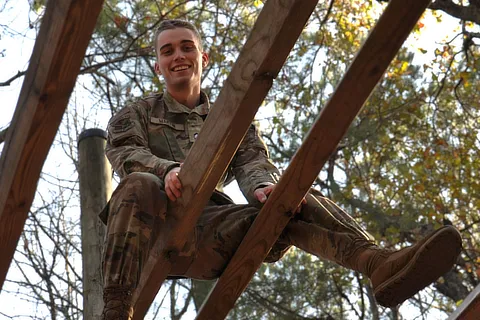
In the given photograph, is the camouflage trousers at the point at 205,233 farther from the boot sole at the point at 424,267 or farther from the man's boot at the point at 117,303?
Result: the boot sole at the point at 424,267

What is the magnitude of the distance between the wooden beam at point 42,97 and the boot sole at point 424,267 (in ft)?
4.26

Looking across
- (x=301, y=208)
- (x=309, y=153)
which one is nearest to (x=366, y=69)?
(x=309, y=153)

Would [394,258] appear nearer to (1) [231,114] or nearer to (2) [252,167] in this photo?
(1) [231,114]

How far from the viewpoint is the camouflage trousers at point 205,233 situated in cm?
330

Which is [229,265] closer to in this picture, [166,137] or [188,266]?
[188,266]

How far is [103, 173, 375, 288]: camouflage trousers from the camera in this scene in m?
3.30

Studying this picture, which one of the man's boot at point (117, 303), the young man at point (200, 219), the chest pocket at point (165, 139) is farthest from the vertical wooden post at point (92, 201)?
the man's boot at point (117, 303)

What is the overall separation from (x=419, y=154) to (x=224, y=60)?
2.77 m

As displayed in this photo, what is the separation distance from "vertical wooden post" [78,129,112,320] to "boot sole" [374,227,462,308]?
188cm

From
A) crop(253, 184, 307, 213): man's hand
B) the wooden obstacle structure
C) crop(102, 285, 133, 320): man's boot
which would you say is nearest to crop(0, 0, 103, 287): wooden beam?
the wooden obstacle structure

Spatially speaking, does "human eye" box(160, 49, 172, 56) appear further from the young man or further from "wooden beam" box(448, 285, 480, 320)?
"wooden beam" box(448, 285, 480, 320)

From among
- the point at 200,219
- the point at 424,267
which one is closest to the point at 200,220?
the point at 200,219

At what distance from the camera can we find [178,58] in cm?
407

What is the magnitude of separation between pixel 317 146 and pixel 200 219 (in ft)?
3.17
